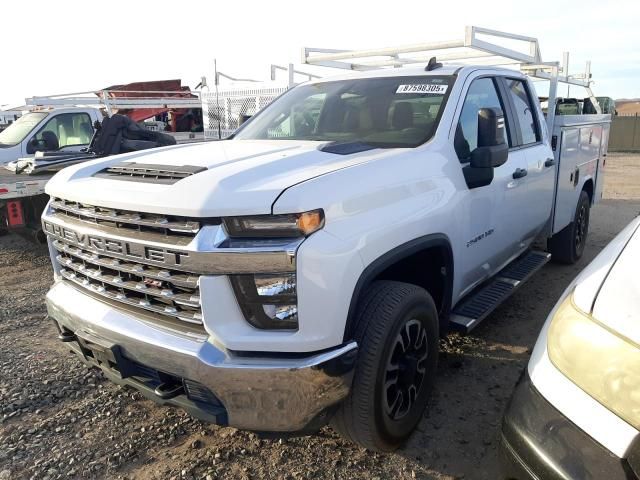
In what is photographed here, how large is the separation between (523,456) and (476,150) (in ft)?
6.30

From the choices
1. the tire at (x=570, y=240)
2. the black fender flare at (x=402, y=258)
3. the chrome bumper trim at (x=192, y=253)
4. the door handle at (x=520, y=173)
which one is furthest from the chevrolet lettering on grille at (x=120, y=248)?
the tire at (x=570, y=240)

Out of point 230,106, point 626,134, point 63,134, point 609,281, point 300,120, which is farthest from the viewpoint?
point 626,134

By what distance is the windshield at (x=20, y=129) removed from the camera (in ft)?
27.3

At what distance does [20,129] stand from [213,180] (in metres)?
7.81

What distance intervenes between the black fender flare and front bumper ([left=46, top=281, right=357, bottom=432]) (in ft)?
0.54

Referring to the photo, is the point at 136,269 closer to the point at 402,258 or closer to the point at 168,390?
the point at 168,390

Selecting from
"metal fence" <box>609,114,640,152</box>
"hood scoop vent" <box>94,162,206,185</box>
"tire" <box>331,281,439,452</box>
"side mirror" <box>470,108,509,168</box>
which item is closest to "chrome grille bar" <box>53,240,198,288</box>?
"hood scoop vent" <box>94,162,206,185</box>

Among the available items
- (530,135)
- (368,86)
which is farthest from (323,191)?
(530,135)

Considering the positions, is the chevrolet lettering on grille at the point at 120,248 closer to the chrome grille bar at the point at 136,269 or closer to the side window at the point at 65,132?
the chrome grille bar at the point at 136,269

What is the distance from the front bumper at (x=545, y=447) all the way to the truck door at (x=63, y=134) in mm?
8236

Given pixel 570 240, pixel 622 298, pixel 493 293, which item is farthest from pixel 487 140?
pixel 570 240

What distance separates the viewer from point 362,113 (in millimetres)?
3629

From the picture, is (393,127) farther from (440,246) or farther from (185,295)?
(185,295)

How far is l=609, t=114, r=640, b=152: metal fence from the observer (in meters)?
27.0
